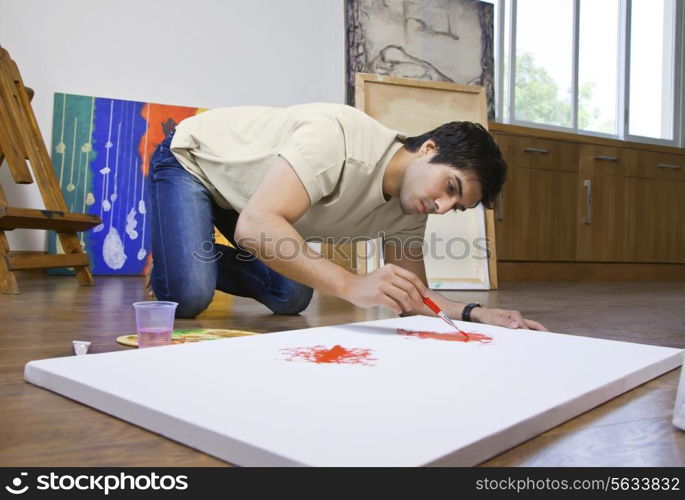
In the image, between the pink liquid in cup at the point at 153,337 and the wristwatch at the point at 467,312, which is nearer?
the pink liquid in cup at the point at 153,337

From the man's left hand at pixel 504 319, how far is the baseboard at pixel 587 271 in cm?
266

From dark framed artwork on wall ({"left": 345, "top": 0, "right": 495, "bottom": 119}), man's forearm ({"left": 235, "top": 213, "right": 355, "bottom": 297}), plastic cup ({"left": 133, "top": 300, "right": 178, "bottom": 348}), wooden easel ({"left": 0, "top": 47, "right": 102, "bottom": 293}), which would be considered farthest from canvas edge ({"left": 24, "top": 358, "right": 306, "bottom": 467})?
dark framed artwork on wall ({"left": 345, "top": 0, "right": 495, "bottom": 119})

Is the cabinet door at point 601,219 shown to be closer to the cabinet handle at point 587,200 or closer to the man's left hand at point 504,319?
the cabinet handle at point 587,200

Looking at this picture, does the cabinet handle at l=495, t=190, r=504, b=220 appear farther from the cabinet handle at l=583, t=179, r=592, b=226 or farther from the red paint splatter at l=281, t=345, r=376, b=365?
the red paint splatter at l=281, t=345, r=376, b=365

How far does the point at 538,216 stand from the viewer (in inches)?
163

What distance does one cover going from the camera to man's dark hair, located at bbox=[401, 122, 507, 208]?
4.37 ft

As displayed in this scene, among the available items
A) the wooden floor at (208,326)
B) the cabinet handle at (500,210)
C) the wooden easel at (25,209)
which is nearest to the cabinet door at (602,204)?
the cabinet handle at (500,210)

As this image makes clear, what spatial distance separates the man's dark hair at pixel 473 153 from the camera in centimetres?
133

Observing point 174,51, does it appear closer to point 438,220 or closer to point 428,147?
point 438,220

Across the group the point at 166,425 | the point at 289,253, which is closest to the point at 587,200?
the point at 289,253

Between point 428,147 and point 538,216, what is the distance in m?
2.97

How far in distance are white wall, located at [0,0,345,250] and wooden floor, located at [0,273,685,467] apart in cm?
132

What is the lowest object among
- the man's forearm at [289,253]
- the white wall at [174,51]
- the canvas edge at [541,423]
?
the canvas edge at [541,423]
